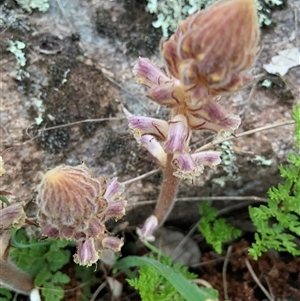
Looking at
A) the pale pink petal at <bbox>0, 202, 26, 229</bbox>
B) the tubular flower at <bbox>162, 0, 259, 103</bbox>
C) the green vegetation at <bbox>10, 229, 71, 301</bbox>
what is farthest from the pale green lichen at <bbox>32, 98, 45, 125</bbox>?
the tubular flower at <bbox>162, 0, 259, 103</bbox>

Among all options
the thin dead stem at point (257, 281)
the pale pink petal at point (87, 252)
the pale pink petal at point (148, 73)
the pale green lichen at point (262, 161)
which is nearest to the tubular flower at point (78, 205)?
the pale pink petal at point (87, 252)

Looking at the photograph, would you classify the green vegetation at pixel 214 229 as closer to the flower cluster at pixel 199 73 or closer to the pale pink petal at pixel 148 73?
the flower cluster at pixel 199 73

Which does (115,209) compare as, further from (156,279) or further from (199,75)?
(199,75)

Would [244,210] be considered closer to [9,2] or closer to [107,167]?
[107,167]

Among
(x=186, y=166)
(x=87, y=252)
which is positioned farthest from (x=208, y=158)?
(x=87, y=252)

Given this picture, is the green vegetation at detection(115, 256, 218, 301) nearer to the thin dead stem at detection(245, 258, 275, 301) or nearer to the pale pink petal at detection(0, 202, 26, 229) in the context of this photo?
the thin dead stem at detection(245, 258, 275, 301)

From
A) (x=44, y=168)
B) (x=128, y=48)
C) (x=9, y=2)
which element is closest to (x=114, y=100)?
(x=128, y=48)
